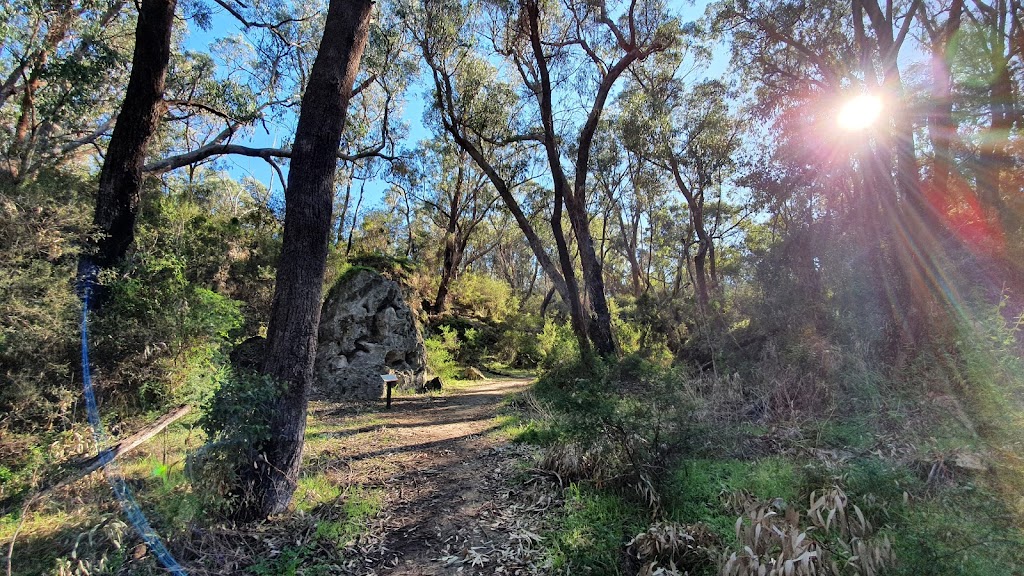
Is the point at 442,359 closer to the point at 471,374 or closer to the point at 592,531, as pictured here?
the point at 471,374

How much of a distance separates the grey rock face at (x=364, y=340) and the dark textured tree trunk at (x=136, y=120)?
15.3ft

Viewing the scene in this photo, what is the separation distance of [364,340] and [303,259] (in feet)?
19.9

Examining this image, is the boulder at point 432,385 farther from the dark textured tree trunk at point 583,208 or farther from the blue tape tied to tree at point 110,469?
the blue tape tied to tree at point 110,469

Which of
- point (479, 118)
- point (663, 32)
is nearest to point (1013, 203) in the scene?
point (663, 32)

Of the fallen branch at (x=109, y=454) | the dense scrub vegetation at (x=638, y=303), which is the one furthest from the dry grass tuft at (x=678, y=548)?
the fallen branch at (x=109, y=454)

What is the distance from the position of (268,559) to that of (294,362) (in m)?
1.42

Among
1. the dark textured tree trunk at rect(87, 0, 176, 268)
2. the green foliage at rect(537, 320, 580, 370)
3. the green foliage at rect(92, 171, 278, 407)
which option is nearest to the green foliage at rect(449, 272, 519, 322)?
the green foliage at rect(537, 320, 580, 370)

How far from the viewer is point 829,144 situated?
40.3 feet

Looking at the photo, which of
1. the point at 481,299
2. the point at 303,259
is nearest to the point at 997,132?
the point at 303,259

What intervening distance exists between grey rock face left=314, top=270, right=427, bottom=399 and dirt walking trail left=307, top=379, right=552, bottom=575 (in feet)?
4.45

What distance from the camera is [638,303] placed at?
1795 cm

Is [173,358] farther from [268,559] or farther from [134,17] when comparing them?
[134,17]

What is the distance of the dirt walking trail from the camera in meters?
3.14

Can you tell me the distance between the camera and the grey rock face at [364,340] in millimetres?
9109
